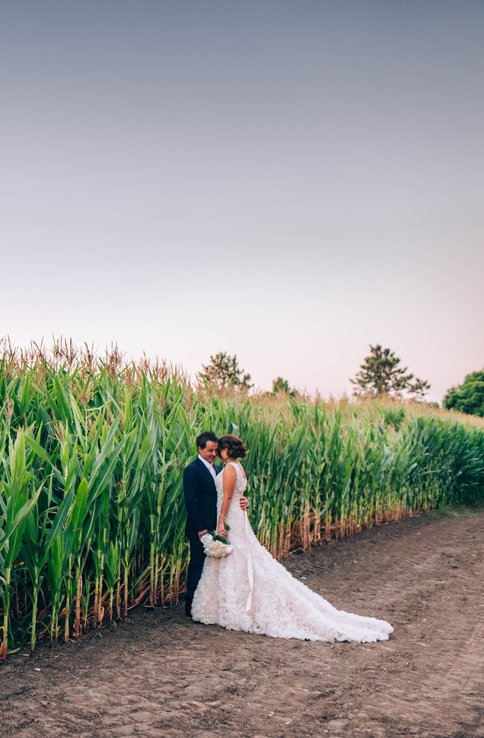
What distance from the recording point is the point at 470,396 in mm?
51281

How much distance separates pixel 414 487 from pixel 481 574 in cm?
499

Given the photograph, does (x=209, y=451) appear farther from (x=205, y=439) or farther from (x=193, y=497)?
(x=193, y=497)

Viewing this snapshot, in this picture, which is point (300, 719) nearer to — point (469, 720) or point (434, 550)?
point (469, 720)

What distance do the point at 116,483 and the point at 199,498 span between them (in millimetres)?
772

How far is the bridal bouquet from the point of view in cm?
607

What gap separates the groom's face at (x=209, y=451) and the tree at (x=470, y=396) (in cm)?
4587

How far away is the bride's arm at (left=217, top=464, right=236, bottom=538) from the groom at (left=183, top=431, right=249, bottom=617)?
8 cm

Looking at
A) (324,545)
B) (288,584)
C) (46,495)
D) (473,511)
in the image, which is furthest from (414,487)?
(46,495)

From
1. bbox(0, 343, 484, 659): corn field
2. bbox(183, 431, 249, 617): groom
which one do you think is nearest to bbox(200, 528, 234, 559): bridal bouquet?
bbox(183, 431, 249, 617): groom

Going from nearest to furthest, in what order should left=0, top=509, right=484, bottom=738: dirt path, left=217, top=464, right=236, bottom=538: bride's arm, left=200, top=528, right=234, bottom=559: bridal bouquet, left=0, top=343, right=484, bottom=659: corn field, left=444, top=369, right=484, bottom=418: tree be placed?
left=0, top=509, right=484, bottom=738: dirt path, left=0, top=343, right=484, bottom=659: corn field, left=200, top=528, right=234, bottom=559: bridal bouquet, left=217, top=464, right=236, bottom=538: bride's arm, left=444, top=369, right=484, bottom=418: tree

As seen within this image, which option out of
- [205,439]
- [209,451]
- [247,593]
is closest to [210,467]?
[209,451]

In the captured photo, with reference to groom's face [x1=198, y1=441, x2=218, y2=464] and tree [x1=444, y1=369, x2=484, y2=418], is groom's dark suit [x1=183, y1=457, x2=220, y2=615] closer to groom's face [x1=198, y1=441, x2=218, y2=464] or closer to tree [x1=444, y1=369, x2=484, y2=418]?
groom's face [x1=198, y1=441, x2=218, y2=464]

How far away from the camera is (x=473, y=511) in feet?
52.6

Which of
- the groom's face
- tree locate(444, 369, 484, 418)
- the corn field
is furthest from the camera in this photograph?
tree locate(444, 369, 484, 418)
